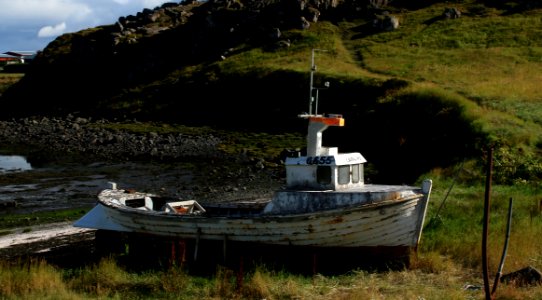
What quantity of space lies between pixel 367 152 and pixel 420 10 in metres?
48.9

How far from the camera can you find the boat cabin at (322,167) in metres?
21.2

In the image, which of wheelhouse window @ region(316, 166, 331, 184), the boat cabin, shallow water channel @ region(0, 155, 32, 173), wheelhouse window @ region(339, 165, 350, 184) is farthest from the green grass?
wheelhouse window @ region(339, 165, 350, 184)

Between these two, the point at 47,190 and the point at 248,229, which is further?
the point at 47,190

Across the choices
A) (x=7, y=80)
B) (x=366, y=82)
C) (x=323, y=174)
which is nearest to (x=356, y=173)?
(x=323, y=174)

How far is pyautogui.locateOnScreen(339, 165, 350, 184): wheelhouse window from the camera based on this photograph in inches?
842

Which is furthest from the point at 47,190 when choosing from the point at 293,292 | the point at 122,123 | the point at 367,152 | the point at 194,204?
the point at 122,123

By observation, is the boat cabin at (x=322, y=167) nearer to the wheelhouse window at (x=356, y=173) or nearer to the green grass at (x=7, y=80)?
the wheelhouse window at (x=356, y=173)

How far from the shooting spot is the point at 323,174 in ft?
70.1

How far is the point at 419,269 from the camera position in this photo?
19.5 m

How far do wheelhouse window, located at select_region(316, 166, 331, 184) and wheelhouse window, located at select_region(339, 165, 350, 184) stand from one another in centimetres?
40

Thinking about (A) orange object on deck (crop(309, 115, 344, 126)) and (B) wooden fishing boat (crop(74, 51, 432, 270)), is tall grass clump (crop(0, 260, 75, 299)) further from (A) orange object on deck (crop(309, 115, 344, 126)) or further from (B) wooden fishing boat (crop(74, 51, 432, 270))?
(A) orange object on deck (crop(309, 115, 344, 126))

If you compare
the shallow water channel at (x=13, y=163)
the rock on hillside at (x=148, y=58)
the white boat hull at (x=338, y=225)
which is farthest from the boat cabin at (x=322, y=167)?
the rock on hillside at (x=148, y=58)

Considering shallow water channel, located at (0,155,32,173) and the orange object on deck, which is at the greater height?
the orange object on deck

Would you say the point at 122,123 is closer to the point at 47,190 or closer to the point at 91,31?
the point at 47,190
